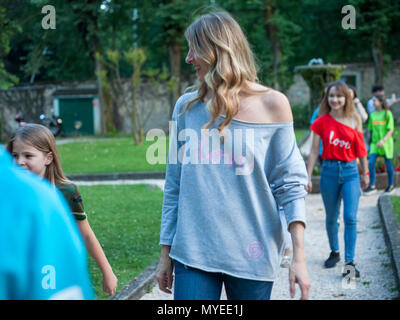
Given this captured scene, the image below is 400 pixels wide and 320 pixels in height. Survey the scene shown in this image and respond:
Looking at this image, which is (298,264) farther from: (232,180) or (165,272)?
(165,272)

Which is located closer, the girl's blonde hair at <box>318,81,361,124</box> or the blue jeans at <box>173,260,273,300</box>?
the blue jeans at <box>173,260,273,300</box>

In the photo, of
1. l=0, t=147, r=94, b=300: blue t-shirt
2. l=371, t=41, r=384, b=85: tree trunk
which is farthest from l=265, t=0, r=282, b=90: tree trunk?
l=0, t=147, r=94, b=300: blue t-shirt

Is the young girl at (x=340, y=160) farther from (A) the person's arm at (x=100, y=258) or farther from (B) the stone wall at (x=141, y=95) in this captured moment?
(B) the stone wall at (x=141, y=95)

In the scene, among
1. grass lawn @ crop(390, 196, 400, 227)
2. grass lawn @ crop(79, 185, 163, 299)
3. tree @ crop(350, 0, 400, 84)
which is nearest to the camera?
grass lawn @ crop(79, 185, 163, 299)

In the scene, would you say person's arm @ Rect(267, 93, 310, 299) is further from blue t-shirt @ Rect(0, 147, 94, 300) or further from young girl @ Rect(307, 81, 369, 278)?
young girl @ Rect(307, 81, 369, 278)

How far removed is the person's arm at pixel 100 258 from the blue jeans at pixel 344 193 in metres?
3.72

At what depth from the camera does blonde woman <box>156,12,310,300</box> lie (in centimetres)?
255

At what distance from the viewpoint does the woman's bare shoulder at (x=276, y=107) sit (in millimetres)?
2602

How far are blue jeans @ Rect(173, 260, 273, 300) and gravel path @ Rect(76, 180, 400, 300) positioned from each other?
3029 millimetres

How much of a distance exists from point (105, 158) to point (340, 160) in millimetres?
14495

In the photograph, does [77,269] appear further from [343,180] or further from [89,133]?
[89,133]

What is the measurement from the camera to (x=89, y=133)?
39531 millimetres

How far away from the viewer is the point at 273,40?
118 ft

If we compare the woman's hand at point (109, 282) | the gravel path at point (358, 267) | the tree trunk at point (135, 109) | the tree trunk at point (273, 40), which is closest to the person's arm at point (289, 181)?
the woman's hand at point (109, 282)
